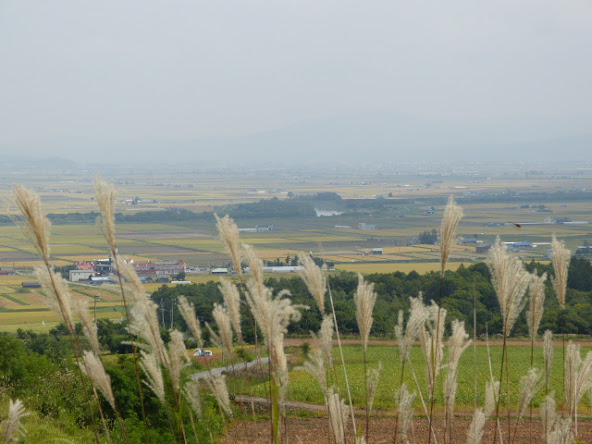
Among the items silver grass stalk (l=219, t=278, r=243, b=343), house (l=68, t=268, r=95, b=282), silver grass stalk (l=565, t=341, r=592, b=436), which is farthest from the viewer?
house (l=68, t=268, r=95, b=282)

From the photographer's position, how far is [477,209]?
81.2m

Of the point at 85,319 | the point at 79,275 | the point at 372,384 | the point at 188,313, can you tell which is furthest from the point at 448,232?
the point at 79,275

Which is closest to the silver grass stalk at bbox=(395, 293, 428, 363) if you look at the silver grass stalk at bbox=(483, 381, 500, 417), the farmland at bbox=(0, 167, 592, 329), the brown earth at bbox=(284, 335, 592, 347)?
the silver grass stalk at bbox=(483, 381, 500, 417)

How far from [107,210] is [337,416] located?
122 centimetres

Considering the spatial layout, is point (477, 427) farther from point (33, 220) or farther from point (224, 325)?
point (33, 220)

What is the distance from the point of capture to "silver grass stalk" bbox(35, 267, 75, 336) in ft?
9.01

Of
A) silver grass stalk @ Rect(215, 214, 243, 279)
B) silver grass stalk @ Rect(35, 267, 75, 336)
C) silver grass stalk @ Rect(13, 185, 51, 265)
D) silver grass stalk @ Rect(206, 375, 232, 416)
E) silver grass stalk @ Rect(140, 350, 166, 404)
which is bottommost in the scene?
silver grass stalk @ Rect(206, 375, 232, 416)

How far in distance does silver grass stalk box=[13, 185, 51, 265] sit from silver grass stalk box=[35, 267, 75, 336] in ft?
0.60

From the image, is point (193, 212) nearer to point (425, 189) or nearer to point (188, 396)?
point (425, 189)

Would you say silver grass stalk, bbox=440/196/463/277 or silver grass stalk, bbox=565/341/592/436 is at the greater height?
silver grass stalk, bbox=440/196/463/277

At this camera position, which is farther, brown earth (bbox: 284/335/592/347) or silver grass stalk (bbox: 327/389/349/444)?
brown earth (bbox: 284/335/592/347)

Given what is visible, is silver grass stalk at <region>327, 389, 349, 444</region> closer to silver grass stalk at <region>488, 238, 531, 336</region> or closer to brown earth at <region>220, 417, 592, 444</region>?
silver grass stalk at <region>488, 238, 531, 336</region>

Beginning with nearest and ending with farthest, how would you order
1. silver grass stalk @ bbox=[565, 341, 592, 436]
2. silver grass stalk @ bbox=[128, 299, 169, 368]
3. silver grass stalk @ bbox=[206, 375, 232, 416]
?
silver grass stalk @ bbox=[128, 299, 169, 368]
silver grass stalk @ bbox=[565, 341, 592, 436]
silver grass stalk @ bbox=[206, 375, 232, 416]

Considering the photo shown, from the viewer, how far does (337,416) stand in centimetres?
276
